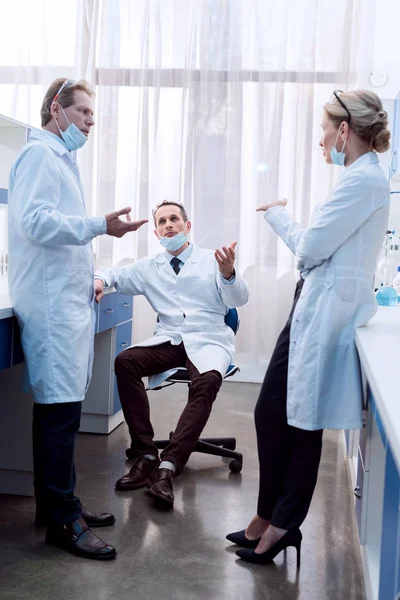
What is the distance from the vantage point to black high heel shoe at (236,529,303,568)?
2059mm

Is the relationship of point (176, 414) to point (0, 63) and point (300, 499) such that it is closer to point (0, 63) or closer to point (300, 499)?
point (300, 499)

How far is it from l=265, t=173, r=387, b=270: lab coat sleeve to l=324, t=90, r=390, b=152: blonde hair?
150 mm

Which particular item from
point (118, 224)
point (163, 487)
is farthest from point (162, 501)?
point (118, 224)

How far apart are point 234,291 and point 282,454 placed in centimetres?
100

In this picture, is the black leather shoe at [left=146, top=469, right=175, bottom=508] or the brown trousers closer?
the black leather shoe at [left=146, top=469, right=175, bottom=508]

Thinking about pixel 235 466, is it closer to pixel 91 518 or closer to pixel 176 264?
pixel 91 518

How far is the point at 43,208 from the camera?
2.02 m

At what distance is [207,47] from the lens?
184 inches

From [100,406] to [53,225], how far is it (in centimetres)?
164

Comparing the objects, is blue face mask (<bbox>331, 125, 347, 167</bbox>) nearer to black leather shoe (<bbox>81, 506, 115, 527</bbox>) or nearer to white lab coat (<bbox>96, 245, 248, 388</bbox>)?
white lab coat (<bbox>96, 245, 248, 388</bbox>)

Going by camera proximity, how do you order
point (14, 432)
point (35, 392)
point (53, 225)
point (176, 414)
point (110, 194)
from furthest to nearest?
1. point (110, 194)
2. point (176, 414)
3. point (14, 432)
4. point (35, 392)
5. point (53, 225)

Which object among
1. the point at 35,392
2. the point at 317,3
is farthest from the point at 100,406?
the point at 317,3

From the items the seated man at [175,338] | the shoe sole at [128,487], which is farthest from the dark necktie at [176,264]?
the shoe sole at [128,487]

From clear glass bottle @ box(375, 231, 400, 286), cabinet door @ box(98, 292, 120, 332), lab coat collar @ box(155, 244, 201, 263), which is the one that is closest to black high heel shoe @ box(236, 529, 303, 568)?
cabinet door @ box(98, 292, 120, 332)
